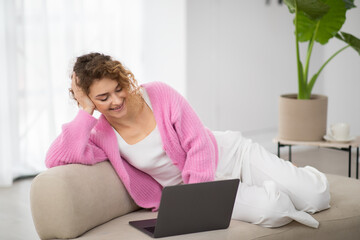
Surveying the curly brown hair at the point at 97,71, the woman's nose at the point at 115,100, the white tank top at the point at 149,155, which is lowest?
the white tank top at the point at 149,155

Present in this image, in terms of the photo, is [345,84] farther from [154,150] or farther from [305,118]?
[154,150]

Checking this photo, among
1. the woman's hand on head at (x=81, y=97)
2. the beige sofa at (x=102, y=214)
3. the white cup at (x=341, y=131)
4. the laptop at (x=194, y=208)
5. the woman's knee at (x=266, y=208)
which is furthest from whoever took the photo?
the white cup at (x=341, y=131)

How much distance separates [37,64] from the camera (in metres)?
4.14

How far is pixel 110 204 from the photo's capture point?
2.24 meters

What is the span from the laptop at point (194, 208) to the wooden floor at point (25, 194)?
4.09 ft

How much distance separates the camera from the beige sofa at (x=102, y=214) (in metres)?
2.05

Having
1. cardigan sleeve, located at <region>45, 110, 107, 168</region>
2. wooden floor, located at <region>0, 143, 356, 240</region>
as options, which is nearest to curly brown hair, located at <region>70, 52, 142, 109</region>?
cardigan sleeve, located at <region>45, 110, 107, 168</region>

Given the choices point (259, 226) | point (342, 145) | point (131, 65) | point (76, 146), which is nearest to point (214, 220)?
point (259, 226)

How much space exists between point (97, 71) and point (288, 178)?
91cm

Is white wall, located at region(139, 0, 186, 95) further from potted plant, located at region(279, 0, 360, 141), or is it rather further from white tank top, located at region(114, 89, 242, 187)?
white tank top, located at region(114, 89, 242, 187)

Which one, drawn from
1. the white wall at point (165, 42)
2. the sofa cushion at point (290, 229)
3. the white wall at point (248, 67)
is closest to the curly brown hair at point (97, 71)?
the sofa cushion at point (290, 229)

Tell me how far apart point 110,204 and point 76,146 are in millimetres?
261

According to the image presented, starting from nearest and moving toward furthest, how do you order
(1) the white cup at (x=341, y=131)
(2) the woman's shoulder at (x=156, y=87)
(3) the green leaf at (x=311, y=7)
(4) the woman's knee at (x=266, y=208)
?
(4) the woman's knee at (x=266, y=208) < (2) the woman's shoulder at (x=156, y=87) < (3) the green leaf at (x=311, y=7) < (1) the white cup at (x=341, y=131)

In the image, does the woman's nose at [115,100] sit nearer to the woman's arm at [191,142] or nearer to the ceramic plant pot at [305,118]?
the woman's arm at [191,142]
